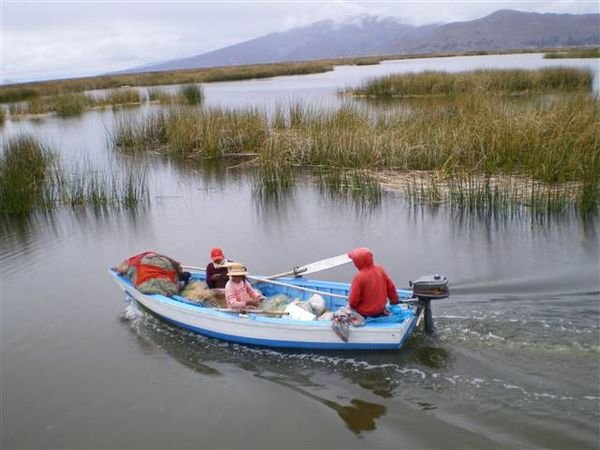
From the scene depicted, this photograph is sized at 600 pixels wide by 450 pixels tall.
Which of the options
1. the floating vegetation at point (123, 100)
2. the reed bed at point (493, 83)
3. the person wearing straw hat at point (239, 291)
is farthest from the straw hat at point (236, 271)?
the floating vegetation at point (123, 100)

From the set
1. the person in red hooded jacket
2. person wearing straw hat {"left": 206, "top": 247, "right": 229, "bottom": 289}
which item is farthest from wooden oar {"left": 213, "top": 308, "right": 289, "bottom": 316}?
the person in red hooded jacket

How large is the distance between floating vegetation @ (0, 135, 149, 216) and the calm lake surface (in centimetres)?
216

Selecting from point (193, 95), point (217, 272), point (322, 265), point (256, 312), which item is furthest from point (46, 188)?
point (193, 95)

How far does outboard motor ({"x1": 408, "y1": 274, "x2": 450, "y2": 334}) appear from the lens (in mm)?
7188

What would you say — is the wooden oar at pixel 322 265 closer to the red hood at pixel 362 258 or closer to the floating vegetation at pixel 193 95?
the red hood at pixel 362 258

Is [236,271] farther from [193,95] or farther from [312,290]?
[193,95]

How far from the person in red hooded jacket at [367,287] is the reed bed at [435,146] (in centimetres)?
559

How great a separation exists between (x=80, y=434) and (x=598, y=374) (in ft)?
19.2

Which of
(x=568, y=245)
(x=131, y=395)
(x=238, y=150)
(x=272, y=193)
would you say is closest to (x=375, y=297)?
(x=131, y=395)

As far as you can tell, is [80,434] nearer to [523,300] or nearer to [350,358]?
[350,358]

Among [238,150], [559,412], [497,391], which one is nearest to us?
[559,412]

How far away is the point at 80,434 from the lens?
6.46 metres

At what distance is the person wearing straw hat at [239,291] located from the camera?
26.9ft

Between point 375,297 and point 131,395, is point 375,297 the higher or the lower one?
the higher one
